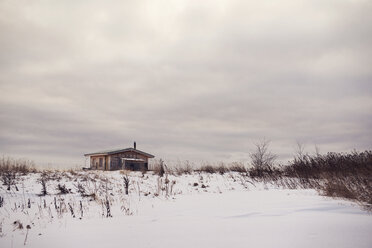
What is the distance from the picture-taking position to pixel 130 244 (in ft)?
9.92

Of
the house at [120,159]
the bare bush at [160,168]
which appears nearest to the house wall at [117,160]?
the house at [120,159]

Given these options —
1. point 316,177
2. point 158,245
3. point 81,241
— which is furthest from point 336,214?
point 316,177

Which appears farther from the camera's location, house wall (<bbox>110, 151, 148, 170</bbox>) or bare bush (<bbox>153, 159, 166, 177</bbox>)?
house wall (<bbox>110, 151, 148, 170</bbox>)

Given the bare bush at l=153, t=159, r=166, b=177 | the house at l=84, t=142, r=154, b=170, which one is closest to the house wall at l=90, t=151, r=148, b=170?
the house at l=84, t=142, r=154, b=170

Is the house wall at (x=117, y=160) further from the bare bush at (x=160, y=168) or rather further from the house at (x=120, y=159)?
the bare bush at (x=160, y=168)

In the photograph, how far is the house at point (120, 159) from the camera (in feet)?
94.5

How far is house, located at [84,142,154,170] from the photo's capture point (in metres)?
28.8

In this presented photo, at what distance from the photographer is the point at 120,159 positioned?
95.8ft

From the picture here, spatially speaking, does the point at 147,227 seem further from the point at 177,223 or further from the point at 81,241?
the point at 81,241

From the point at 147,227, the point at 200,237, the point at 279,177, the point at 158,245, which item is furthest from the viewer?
the point at 279,177

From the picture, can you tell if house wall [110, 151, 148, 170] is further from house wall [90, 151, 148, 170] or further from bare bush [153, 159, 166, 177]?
bare bush [153, 159, 166, 177]

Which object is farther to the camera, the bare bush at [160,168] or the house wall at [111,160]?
the house wall at [111,160]

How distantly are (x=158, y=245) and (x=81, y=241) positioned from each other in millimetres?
1092

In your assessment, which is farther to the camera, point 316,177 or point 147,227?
point 316,177
